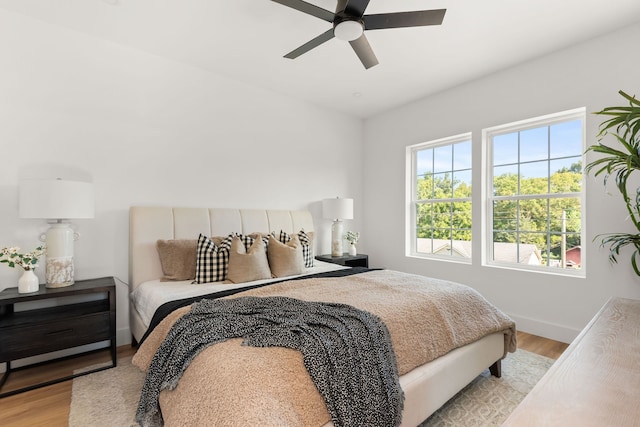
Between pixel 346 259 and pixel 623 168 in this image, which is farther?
pixel 346 259

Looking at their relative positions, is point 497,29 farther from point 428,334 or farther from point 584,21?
point 428,334

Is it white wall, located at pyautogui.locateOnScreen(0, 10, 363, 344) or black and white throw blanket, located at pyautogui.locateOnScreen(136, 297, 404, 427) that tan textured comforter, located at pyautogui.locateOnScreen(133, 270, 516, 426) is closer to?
black and white throw blanket, located at pyautogui.locateOnScreen(136, 297, 404, 427)

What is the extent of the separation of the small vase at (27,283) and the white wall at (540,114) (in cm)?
374

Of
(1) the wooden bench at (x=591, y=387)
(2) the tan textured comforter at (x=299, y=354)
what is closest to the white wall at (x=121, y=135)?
(2) the tan textured comforter at (x=299, y=354)

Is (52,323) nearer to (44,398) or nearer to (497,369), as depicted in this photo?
(44,398)

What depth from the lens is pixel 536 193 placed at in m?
3.15

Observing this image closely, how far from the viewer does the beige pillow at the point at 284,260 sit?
2729 millimetres

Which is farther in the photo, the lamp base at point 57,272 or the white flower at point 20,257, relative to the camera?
the lamp base at point 57,272

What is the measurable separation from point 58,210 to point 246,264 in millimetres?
1362

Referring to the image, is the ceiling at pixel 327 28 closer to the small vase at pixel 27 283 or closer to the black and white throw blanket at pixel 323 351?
the small vase at pixel 27 283

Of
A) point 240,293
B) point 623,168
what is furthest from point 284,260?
point 623,168

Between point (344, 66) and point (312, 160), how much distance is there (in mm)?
1334

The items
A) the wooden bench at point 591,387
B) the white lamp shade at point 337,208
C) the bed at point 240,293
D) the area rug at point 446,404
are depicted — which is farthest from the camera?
the white lamp shade at point 337,208

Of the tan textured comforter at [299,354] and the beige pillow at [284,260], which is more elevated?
the beige pillow at [284,260]
